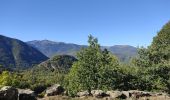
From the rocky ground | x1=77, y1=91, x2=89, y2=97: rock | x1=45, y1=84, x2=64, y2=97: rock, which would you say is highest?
the rocky ground

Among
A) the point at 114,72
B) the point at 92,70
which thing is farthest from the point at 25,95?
the point at 114,72

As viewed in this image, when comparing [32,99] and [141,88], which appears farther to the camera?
[141,88]

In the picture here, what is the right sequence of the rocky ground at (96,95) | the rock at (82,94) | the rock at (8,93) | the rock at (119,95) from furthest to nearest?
the rock at (82,94), the rock at (119,95), the rocky ground at (96,95), the rock at (8,93)

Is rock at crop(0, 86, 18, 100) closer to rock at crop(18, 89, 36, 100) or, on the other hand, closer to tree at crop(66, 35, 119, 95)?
rock at crop(18, 89, 36, 100)

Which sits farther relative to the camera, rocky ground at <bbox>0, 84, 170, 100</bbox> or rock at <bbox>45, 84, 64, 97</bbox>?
rock at <bbox>45, 84, 64, 97</bbox>

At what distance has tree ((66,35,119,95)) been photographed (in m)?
61.9

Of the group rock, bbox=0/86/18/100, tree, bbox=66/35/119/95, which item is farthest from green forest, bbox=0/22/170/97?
rock, bbox=0/86/18/100

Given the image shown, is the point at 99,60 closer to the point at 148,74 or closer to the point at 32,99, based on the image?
the point at 148,74

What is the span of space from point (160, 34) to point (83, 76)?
54.3m

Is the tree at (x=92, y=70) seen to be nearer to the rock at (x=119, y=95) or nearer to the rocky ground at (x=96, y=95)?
the rocky ground at (x=96, y=95)

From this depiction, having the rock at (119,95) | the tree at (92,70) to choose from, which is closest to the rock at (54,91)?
the tree at (92,70)

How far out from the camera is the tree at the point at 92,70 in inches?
2437

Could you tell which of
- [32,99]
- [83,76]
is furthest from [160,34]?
[32,99]

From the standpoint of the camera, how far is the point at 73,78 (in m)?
65.0
